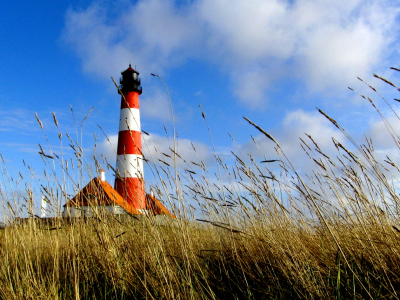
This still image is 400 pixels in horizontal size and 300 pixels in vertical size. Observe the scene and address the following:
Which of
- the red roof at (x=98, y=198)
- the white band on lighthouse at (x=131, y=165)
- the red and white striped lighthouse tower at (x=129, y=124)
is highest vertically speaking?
the red and white striped lighthouse tower at (x=129, y=124)

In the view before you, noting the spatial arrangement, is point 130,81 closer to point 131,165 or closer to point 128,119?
point 128,119

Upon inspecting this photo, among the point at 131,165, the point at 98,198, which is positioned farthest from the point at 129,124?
the point at 98,198

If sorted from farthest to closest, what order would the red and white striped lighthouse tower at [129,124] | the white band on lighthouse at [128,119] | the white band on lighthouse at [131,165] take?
the white band on lighthouse at [128,119]
the red and white striped lighthouse tower at [129,124]
the white band on lighthouse at [131,165]

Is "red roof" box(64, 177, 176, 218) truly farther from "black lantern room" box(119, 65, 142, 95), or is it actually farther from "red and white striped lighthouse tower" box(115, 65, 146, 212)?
"black lantern room" box(119, 65, 142, 95)

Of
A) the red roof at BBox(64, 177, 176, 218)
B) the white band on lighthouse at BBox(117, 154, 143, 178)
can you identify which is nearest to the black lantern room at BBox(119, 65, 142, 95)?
the white band on lighthouse at BBox(117, 154, 143, 178)

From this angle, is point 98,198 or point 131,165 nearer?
point 98,198

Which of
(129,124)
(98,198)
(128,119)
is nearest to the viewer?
(98,198)

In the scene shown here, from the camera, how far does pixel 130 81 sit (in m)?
16.7

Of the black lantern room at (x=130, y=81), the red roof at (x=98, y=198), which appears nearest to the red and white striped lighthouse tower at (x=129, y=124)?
the black lantern room at (x=130, y=81)

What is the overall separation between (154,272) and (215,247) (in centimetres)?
116

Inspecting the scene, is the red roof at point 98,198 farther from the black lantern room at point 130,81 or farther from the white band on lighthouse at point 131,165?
the black lantern room at point 130,81

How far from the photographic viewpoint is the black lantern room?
16438mm

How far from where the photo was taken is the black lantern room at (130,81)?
16.4 m

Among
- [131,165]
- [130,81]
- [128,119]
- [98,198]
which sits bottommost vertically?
[98,198]
